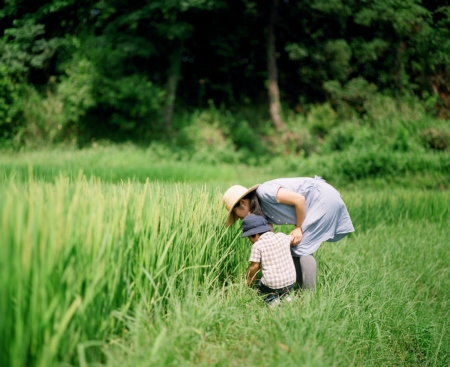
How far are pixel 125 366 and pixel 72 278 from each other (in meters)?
0.41

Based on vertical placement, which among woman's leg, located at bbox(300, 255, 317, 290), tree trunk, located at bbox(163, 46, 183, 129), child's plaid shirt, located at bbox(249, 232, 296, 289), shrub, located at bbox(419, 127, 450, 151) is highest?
tree trunk, located at bbox(163, 46, 183, 129)

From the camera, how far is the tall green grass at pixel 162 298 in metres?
1.53

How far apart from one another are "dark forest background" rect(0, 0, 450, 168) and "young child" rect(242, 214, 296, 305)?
973 cm

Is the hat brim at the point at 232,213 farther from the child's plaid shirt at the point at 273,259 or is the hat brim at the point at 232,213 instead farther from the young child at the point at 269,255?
the child's plaid shirt at the point at 273,259

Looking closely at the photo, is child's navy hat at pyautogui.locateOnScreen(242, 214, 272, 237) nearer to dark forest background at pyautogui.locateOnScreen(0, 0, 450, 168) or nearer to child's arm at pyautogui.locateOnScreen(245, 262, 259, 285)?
child's arm at pyautogui.locateOnScreen(245, 262, 259, 285)

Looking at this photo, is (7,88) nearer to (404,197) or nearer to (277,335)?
(404,197)

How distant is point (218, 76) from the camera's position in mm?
18312

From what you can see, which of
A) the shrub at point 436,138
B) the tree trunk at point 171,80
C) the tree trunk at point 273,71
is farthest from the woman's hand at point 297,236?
the tree trunk at point 273,71

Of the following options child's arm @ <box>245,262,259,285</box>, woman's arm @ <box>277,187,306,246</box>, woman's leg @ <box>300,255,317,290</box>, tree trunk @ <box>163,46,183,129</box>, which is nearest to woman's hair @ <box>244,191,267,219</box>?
woman's arm @ <box>277,187,306,246</box>

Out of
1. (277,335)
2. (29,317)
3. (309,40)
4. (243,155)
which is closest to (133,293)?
(29,317)

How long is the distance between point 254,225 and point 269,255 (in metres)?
0.23

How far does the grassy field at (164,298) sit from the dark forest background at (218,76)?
9.30 metres

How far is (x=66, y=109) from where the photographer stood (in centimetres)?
1380

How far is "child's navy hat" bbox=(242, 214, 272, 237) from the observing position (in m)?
2.76
